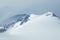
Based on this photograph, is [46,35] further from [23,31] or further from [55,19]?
[55,19]

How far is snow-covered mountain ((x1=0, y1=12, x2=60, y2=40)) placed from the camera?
23609mm

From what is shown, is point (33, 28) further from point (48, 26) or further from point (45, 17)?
point (45, 17)

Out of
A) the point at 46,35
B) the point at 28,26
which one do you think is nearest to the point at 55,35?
the point at 46,35

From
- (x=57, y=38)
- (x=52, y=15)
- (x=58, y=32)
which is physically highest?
(x=52, y=15)

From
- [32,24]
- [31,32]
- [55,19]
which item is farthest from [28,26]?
[55,19]

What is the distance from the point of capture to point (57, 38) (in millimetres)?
22812

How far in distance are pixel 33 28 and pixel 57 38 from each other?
207 inches

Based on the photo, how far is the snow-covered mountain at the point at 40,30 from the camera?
23609mm

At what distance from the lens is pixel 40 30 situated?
2605cm

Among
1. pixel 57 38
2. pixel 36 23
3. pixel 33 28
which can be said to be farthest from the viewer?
pixel 36 23

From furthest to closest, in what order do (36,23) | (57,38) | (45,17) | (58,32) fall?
1. (45,17)
2. (36,23)
3. (58,32)
4. (57,38)

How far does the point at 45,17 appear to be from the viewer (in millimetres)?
31344

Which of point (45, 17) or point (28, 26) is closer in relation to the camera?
point (28, 26)

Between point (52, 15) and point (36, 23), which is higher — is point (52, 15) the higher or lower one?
the higher one
